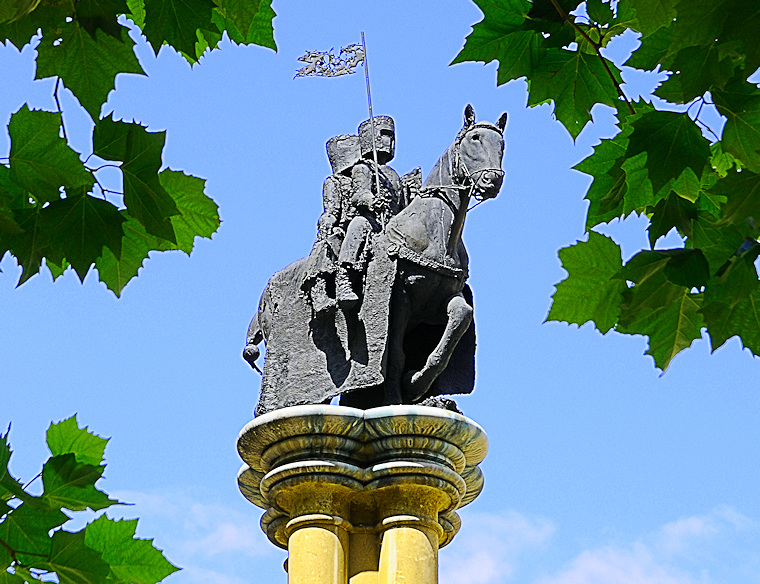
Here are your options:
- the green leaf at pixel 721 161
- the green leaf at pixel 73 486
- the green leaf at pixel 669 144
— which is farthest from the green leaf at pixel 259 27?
the green leaf at pixel 721 161

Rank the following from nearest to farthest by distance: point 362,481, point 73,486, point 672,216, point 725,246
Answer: point 73,486 < point 725,246 < point 672,216 < point 362,481

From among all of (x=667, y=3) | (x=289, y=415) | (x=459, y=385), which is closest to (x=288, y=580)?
(x=289, y=415)

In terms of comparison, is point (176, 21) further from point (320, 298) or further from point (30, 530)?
point (320, 298)

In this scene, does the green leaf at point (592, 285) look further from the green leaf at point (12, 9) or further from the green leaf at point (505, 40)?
the green leaf at point (12, 9)

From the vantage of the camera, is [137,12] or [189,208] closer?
[189,208]

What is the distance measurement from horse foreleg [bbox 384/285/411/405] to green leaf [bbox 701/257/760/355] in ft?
14.5

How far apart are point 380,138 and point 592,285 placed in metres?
5.05

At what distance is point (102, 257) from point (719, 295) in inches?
42.3

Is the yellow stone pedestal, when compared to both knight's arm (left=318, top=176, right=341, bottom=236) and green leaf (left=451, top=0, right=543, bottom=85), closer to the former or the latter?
knight's arm (left=318, top=176, right=341, bottom=236)

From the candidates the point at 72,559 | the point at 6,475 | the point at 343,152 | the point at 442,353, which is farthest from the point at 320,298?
the point at 6,475

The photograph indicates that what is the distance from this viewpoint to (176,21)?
2.19 metres

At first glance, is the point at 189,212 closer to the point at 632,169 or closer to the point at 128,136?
the point at 128,136

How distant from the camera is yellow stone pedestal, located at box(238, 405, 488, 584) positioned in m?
5.98

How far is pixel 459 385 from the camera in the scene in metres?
6.72
